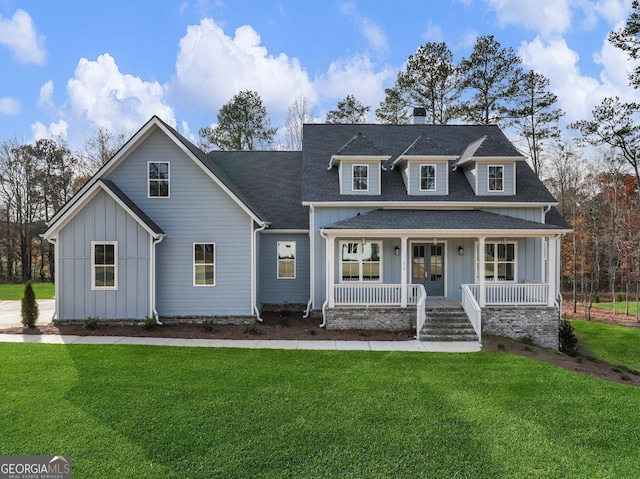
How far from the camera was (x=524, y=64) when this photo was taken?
2456 centimetres

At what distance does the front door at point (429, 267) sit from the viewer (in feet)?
48.0

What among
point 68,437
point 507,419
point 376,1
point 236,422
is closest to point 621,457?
point 507,419

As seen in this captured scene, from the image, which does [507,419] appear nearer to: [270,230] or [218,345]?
[218,345]

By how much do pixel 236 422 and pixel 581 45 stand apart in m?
19.6

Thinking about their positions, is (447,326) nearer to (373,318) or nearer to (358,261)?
(373,318)

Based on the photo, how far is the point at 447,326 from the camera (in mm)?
11922

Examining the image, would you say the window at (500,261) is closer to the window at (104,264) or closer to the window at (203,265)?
the window at (203,265)

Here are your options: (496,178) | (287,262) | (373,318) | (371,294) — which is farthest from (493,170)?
(287,262)

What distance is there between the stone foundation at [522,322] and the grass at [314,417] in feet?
11.4

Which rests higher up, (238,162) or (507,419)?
(238,162)

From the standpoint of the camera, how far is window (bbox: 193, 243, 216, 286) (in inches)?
523

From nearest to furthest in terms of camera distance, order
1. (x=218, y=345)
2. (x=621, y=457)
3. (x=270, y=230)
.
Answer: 1. (x=621, y=457)
2. (x=218, y=345)
3. (x=270, y=230)

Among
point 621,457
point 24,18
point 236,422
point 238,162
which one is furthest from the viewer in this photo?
point 238,162

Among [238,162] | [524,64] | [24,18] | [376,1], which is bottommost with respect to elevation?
[238,162]
